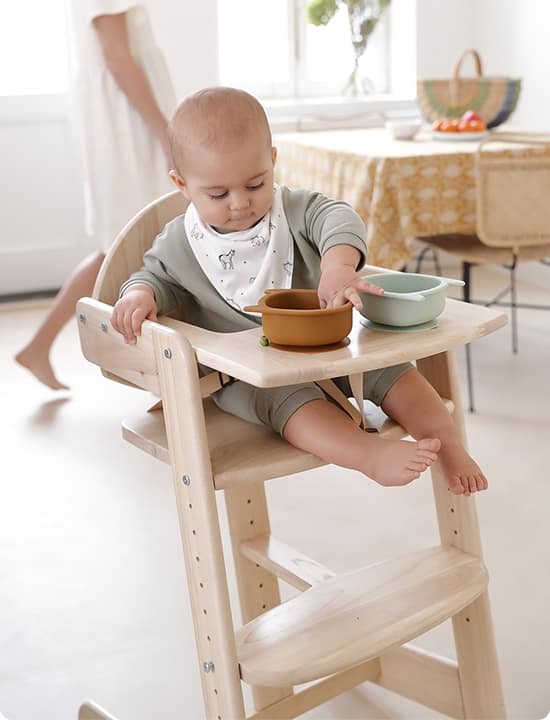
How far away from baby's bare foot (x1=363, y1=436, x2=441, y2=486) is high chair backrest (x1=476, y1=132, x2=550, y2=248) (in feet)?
5.31

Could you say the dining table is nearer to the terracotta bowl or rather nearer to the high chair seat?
the high chair seat

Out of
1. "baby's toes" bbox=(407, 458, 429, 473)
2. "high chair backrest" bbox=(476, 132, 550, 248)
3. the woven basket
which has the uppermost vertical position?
the woven basket

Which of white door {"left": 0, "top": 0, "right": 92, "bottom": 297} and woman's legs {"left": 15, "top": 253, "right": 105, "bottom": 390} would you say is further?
white door {"left": 0, "top": 0, "right": 92, "bottom": 297}

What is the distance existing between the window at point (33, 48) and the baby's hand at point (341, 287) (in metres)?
3.27

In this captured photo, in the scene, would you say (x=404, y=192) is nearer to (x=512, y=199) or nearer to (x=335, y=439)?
(x=512, y=199)

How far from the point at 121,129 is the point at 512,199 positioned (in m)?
1.14

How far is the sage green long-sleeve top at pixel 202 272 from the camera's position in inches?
52.5

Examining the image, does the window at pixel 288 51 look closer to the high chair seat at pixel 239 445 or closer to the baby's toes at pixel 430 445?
the high chair seat at pixel 239 445

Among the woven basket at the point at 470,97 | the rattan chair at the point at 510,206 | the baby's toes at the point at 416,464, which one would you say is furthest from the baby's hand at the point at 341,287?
the woven basket at the point at 470,97

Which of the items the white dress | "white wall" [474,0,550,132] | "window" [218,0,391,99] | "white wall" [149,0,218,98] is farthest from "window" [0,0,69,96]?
"white wall" [474,0,550,132]

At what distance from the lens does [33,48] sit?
4172 millimetres

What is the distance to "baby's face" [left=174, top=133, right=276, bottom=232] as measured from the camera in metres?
1.24

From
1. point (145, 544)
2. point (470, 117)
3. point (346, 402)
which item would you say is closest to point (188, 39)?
point (470, 117)

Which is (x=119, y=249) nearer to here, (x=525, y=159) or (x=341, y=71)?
(x=525, y=159)
